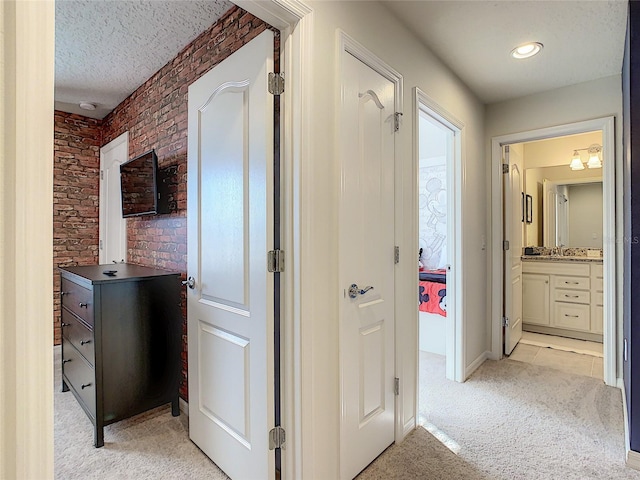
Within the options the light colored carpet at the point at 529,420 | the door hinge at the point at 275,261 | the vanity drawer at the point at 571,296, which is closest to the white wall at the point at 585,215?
the vanity drawer at the point at 571,296

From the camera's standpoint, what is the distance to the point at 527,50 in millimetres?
2336

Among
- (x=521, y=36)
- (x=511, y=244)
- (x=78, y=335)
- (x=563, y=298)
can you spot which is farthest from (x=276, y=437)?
(x=563, y=298)

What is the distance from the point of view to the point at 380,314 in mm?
1852

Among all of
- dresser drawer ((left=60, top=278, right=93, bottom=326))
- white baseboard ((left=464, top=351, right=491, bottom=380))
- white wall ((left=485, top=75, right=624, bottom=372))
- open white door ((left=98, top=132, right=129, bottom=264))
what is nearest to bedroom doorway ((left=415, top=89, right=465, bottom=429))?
white baseboard ((left=464, top=351, right=491, bottom=380))

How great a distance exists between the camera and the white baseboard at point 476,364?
2880 millimetres

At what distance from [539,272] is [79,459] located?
4.76 m

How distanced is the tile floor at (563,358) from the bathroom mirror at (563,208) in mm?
1387

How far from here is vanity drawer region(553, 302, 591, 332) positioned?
389 cm

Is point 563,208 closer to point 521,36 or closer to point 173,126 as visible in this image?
point 521,36

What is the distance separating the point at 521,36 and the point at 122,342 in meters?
3.18

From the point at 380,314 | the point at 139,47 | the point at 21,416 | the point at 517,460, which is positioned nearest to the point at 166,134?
the point at 139,47

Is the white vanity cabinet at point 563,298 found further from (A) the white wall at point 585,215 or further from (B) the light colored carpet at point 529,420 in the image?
(B) the light colored carpet at point 529,420

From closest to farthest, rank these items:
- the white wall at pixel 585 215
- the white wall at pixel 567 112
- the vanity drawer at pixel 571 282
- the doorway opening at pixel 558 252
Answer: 1. the white wall at pixel 567 112
2. the doorway opening at pixel 558 252
3. the vanity drawer at pixel 571 282
4. the white wall at pixel 585 215

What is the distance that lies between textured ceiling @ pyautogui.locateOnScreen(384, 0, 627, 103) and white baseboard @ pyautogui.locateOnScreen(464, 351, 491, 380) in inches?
95.8
